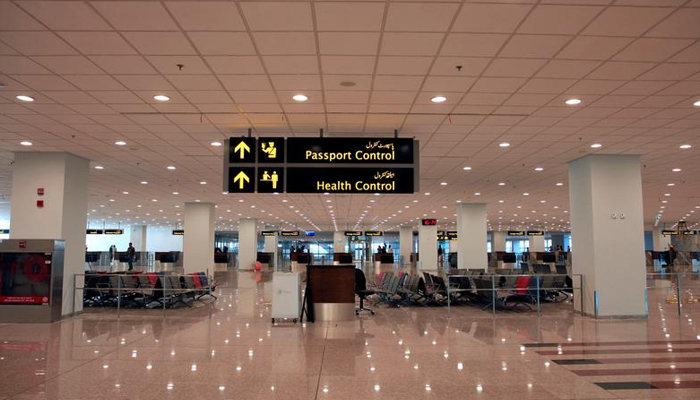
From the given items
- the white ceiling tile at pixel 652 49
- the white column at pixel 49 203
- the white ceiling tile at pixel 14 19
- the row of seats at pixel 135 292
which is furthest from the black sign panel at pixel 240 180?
the row of seats at pixel 135 292

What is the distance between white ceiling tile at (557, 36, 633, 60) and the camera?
5957 millimetres

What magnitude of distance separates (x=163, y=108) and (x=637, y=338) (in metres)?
9.81

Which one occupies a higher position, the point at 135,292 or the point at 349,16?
the point at 349,16

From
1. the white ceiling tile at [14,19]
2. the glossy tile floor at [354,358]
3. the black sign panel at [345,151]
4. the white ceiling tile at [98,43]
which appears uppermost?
the white ceiling tile at [98,43]

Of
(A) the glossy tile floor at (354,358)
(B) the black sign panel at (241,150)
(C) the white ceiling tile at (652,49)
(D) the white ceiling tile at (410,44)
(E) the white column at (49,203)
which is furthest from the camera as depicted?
(E) the white column at (49,203)

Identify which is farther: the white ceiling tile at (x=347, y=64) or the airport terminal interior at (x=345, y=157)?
the white ceiling tile at (x=347, y=64)

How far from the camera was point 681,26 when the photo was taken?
18.2 ft

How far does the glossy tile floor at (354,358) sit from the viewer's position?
20.2 feet

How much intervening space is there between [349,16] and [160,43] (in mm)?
2356

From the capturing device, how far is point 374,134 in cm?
1091

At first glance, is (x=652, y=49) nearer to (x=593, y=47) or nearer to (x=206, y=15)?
(x=593, y=47)

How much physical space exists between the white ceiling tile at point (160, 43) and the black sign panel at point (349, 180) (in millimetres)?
3317

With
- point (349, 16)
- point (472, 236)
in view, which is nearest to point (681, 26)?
point (349, 16)

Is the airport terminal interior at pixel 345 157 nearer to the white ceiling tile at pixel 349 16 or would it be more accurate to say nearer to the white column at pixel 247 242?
the white ceiling tile at pixel 349 16
